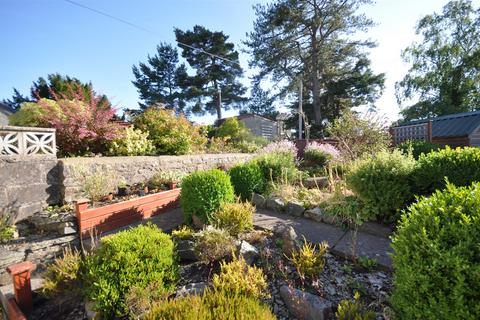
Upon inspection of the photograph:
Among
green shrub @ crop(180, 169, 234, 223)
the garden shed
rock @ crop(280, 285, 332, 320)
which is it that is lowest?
rock @ crop(280, 285, 332, 320)

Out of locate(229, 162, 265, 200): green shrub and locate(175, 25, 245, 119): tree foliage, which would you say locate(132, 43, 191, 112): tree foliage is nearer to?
locate(175, 25, 245, 119): tree foliage

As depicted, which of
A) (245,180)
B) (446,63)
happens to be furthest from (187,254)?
(446,63)

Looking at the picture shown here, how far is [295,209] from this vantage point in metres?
4.14

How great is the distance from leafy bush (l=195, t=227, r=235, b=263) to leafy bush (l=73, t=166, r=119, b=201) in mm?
2252

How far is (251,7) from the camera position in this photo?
16281 mm

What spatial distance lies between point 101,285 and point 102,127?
3728mm

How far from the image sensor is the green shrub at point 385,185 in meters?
3.23

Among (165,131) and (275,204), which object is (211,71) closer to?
(165,131)

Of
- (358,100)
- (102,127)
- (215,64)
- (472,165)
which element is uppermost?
(215,64)

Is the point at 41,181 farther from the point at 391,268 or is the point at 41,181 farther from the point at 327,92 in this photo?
the point at 327,92

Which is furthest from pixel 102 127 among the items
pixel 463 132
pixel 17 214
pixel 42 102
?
pixel 463 132

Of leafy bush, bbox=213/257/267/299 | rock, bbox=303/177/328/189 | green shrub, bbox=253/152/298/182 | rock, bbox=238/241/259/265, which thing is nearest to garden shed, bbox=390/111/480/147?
rock, bbox=303/177/328/189

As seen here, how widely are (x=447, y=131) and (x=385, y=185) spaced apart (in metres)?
11.2

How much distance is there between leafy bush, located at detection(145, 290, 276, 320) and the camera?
1.50 m
